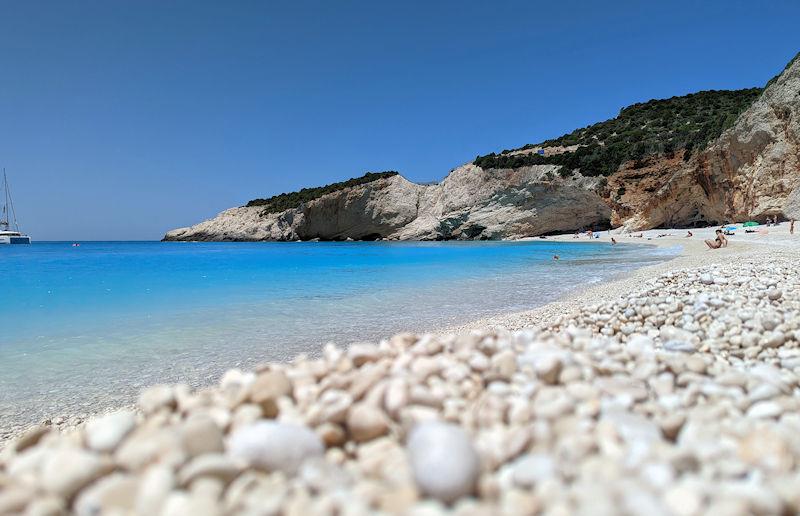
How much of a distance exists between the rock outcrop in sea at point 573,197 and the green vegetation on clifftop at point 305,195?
1553 mm

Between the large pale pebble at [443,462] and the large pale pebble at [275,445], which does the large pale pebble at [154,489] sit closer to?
the large pale pebble at [275,445]

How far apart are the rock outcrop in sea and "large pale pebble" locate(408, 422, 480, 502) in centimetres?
4250

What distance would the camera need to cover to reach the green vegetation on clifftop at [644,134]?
46281 mm

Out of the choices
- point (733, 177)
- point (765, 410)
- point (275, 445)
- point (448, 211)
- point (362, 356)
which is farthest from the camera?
point (448, 211)

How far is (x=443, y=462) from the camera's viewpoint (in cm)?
152

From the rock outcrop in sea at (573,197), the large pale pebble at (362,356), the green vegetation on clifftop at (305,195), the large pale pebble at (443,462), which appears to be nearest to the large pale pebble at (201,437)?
the large pale pebble at (443,462)

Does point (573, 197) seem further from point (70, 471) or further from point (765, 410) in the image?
point (70, 471)

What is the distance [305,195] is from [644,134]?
57399mm

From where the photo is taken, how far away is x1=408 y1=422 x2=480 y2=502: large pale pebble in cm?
146

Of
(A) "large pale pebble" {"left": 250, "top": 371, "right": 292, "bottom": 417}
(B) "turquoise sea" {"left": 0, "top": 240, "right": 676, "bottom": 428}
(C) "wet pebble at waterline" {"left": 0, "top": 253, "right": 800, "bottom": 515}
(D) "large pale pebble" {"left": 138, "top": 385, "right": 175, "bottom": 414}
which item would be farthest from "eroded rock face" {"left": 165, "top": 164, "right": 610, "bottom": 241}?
(D) "large pale pebble" {"left": 138, "top": 385, "right": 175, "bottom": 414}

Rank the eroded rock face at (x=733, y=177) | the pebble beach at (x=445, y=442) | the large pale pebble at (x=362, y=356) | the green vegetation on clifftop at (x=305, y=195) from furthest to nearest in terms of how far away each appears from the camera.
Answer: the green vegetation on clifftop at (x=305, y=195), the eroded rock face at (x=733, y=177), the large pale pebble at (x=362, y=356), the pebble beach at (x=445, y=442)

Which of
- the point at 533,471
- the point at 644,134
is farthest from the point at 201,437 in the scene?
the point at 644,134

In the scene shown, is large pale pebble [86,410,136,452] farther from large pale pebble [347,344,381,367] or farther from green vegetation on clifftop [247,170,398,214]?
green vegetation on clifftop [247,170,398,214]

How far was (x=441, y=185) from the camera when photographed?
223 feet
